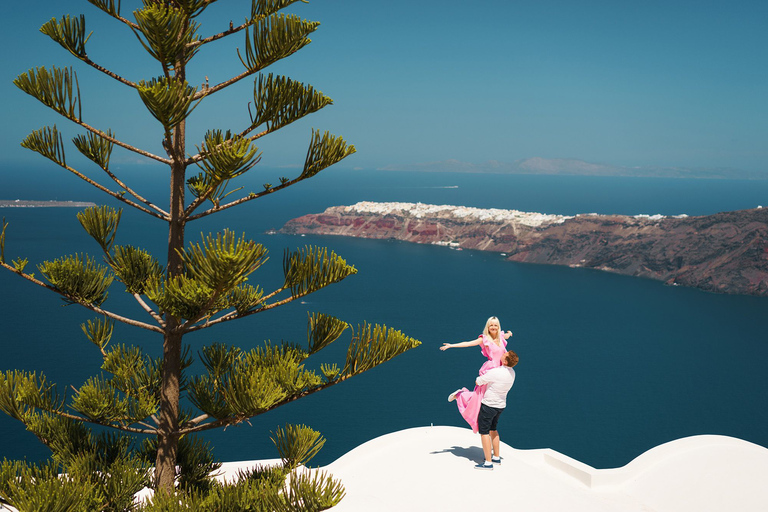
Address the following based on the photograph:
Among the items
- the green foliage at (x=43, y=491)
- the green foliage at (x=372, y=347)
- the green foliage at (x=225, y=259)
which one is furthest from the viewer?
the green foliage at (x=372, y=347)

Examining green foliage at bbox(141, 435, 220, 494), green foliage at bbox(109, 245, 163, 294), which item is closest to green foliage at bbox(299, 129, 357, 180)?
green foliage at bbox(109, 245, 163, 294)

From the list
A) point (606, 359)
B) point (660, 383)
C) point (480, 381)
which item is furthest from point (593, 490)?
point (606, 359)

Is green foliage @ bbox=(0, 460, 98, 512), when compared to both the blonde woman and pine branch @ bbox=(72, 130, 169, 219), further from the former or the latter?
the blonde woman

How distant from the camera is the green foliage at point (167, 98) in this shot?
452 cm

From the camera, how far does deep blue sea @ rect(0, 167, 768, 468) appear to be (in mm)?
25078

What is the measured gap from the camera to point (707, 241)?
61312 millimetres

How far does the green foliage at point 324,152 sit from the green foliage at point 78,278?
6.08ft

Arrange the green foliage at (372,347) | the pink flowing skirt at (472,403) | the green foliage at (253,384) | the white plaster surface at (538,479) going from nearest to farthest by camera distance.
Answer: the green foliage at (253,384)
the green foliage at (372,347)
the white plaster surface at (538,479)
the pink flowing skirt at (472,403)

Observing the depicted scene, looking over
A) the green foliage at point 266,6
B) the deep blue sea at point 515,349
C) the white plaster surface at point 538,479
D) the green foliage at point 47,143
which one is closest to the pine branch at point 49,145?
the green foliage at point 47,143

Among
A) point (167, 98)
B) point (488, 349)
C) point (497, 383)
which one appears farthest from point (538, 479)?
point (167, 98)

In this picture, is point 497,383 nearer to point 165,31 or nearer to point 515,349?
point 165,31

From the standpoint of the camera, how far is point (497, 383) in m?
8.48

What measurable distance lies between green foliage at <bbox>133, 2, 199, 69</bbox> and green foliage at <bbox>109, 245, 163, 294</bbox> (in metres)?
1.58

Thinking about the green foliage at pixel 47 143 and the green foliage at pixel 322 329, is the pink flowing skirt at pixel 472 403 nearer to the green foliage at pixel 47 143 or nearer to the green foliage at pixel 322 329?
the green foliage at pixel 322 329
